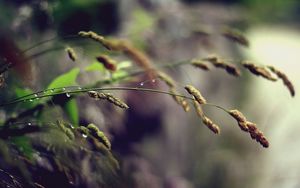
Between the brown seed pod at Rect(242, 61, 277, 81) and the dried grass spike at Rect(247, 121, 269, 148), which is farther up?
the brown seed pod at Rect(242, 61, 277, 81)

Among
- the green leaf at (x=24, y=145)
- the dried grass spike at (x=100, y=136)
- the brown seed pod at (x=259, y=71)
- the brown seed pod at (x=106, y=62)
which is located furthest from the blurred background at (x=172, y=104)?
the brown seed pod at (x=259, y=71)

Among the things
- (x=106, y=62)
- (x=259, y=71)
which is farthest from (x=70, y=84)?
(x=259, y=71)

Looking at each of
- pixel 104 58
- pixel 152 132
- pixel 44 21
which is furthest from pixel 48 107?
pixel 152 132

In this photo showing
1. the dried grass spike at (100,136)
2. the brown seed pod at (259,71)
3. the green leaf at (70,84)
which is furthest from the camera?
the green leaf at (70,84)

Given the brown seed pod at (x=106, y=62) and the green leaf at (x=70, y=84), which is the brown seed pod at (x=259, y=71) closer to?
the brown seed pod at (x=106, y=62)

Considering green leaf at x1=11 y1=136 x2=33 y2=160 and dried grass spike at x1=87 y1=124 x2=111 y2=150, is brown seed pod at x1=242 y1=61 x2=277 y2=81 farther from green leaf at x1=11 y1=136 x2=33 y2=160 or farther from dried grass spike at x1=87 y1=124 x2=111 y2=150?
green leaf at x1=11 y1=136 x2=33 y2=160

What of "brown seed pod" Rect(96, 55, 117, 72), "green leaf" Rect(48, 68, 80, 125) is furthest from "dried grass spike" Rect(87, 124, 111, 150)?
"green leaf" Rect(48, 68, 80, 125)
